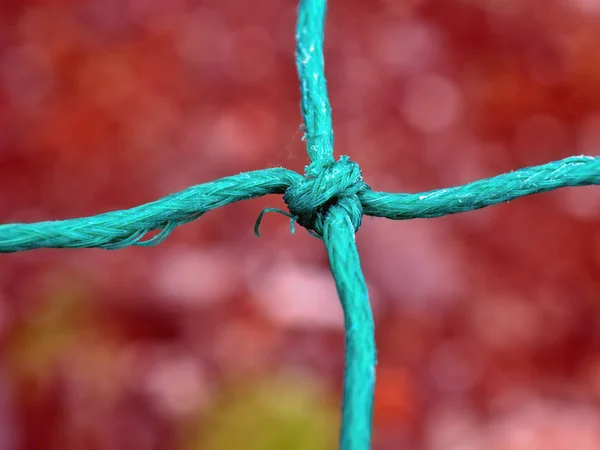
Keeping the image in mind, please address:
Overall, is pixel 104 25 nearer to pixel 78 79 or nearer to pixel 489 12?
pixel 78 79

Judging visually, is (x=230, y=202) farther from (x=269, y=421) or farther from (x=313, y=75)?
(x=269, y=421)

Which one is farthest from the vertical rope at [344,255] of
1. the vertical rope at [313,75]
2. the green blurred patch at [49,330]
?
the green blurred patch at [49,330]

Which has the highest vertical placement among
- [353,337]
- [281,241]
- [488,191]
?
[281,241]

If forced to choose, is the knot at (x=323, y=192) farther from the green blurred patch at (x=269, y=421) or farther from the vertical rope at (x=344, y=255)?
the green blurred patch at (x=269, y=421)

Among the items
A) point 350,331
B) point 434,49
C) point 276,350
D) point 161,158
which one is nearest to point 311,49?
point 350,331

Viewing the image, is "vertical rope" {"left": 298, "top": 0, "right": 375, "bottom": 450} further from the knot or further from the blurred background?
the blurred background

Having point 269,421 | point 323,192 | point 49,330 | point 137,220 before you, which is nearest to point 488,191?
point 323,192
